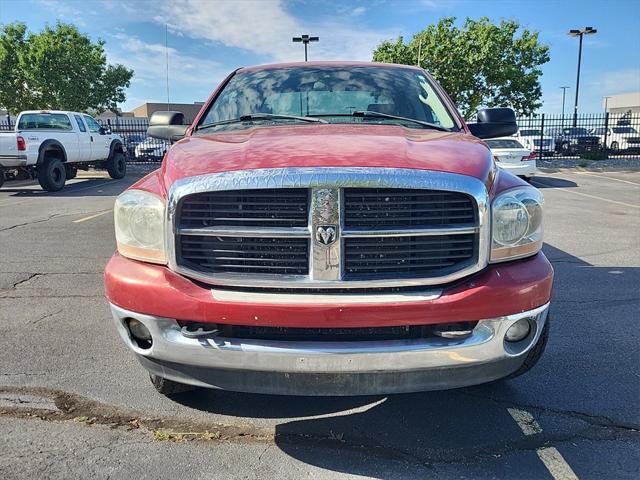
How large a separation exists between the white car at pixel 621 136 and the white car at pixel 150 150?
2131 centimetres

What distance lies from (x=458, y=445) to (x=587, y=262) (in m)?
4.37

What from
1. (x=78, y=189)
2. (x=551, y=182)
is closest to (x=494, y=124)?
(x=78, y=189)

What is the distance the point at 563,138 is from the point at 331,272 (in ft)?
88.6

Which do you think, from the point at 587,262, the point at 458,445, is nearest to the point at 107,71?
the point at 587,262

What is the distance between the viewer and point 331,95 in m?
3.70

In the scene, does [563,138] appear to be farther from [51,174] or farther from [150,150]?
[51,174]

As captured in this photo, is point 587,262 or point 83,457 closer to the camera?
point 83,457

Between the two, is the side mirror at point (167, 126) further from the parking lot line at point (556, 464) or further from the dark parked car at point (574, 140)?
the dark parked car at point (574, 140)

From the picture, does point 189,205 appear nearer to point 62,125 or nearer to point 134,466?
point 134,466

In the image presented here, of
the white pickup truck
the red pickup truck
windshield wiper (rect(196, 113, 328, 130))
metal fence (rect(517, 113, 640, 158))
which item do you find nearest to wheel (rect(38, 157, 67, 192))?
the white pickup truck

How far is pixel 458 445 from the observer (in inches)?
98.6

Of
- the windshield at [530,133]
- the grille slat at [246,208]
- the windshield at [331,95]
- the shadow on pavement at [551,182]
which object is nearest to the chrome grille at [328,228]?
the grille slat at [246,208]

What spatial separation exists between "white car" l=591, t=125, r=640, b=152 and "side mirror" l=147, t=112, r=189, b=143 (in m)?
26.6

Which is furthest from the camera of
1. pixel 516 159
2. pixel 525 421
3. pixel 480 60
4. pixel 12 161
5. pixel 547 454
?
pixel 480 60
